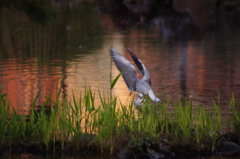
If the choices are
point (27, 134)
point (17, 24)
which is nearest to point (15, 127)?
point (27, 134)

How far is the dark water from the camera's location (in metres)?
10.7

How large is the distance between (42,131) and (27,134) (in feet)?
0.90

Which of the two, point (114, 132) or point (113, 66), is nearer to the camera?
point (114, 132)

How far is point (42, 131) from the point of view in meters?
6.75

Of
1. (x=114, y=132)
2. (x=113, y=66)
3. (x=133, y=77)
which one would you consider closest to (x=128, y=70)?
(x=133, y=77)

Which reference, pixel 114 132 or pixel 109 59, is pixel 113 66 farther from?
pixel 114 132

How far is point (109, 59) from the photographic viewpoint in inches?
632

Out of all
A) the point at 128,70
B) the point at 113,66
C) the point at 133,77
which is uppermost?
the point at 113,66

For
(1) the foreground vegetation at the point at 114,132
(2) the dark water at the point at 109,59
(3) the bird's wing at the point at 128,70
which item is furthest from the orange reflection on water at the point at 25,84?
(1) the foreground vegetation at the point at 114,132

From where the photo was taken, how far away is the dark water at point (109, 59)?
10.7 meters

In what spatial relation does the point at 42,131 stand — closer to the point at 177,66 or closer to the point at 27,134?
the point at 27,134

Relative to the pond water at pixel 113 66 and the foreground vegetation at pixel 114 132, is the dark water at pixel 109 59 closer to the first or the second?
the pond water at pixel 113 66

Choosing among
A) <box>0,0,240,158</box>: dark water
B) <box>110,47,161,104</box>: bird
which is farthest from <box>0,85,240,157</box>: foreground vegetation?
<box>110,47,161,104</box>: bird

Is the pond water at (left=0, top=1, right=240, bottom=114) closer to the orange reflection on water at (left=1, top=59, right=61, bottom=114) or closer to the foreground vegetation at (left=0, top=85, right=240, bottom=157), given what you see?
the orange reflection on water at (left=1, top=59, right=61, bottom=114)
